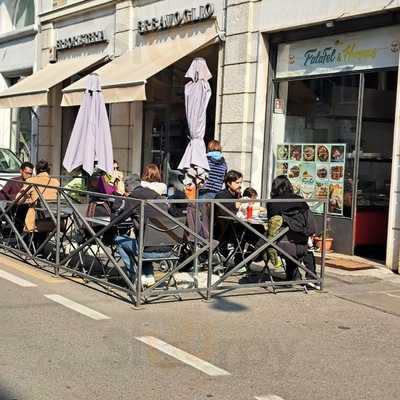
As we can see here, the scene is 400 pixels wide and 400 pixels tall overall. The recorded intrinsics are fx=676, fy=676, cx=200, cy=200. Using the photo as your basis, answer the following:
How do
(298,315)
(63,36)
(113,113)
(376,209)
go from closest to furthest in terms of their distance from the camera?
(298,315), (376,209), (113,113), (63,36)

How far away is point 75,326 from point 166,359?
1191mm

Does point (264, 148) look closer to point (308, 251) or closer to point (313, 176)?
point (313, 176)

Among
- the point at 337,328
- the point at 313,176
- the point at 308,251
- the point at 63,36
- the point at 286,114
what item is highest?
the point at 63,36

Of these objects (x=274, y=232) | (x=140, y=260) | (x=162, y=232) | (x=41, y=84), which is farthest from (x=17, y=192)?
(x=41, y=84)

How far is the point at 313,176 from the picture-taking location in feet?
36.2

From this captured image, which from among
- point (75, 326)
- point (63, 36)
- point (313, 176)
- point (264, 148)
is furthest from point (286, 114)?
point (63, 36)

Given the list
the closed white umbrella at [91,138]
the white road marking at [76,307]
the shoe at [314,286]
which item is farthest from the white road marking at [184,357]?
the closed white umbrella at [91,138]

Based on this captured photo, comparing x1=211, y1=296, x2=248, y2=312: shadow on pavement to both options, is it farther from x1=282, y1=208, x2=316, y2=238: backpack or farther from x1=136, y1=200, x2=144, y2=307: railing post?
x1=282, y1=208, x2=316, y2=238: backpack

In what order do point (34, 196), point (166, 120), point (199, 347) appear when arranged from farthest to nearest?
point (166, 120)
point (34, 196)
point (199, 347)

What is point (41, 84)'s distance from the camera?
16141 millimetres

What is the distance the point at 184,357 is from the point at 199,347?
315mm

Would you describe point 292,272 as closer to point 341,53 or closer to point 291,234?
point 291,234

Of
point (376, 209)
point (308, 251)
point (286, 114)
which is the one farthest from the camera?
point (286, 114)

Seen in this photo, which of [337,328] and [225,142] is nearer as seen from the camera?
[337,328]
